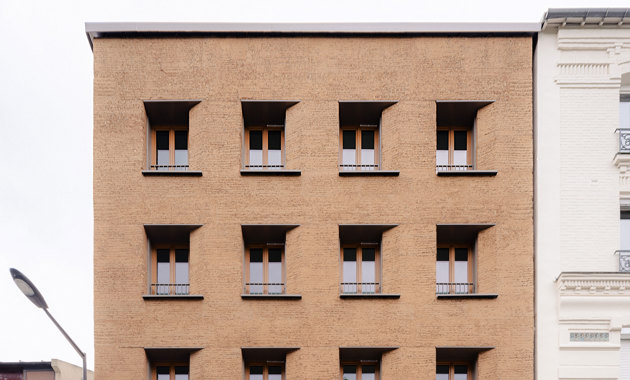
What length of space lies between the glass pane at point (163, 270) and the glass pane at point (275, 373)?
11.8 feet

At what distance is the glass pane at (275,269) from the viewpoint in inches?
706

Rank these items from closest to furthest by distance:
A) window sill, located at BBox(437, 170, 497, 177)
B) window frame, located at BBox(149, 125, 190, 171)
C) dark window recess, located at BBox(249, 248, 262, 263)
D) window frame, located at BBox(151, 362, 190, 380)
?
window sill, located at BBox(437, 170, 497, 177) → window frame, located at BBox(151, 362, 190, 380) → dark window recess, located at BBox(249, 248, 262, 263) → window frame, located at BBox(149, 125, 190, 171)

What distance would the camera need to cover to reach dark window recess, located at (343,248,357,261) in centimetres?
1831

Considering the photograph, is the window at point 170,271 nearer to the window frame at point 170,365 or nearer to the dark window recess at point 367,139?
the window frame at point 170,365

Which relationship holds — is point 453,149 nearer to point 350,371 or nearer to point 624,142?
point 624,142

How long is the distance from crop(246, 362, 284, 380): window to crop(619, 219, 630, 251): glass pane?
32.8 ft

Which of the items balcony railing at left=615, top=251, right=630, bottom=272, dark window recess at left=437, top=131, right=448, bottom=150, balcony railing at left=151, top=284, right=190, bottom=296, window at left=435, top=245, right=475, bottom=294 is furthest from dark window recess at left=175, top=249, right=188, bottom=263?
balcony railing at left=615, top=251, right=630, bottom=272

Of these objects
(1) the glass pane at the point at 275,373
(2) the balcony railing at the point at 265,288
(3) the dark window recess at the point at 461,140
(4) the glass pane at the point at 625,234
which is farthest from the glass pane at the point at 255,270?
(4) the glass pane at the point at 625,234

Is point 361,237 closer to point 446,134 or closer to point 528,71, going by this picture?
point 446,134

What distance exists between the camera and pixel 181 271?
18219mm

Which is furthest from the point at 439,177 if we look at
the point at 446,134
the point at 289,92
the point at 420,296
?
the point at 289,92

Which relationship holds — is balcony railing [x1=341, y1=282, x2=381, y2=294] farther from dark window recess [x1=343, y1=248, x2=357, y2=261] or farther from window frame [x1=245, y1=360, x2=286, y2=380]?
window frame [x1=245, y1=360, x2=286, y2=380]

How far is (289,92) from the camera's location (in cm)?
1797

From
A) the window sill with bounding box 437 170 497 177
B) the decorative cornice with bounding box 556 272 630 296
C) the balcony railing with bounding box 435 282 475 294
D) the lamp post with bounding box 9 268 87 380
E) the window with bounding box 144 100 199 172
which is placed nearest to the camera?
the lamp post with bounding box 9 268 87 380
